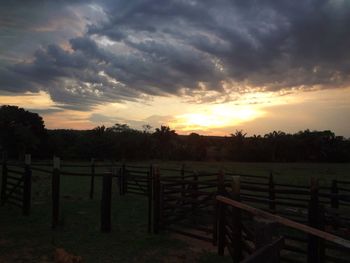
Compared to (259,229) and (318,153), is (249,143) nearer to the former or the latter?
(318,153)

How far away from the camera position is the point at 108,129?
76438 mm

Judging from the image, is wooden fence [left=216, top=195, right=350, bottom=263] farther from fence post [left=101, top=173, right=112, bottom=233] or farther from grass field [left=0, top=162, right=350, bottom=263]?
fence post [left=101, top=173, right=112, bottom=233]

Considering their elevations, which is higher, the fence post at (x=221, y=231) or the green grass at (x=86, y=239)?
the fence post at (x=221, y=231)

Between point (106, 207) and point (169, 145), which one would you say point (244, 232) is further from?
point (169, 145)

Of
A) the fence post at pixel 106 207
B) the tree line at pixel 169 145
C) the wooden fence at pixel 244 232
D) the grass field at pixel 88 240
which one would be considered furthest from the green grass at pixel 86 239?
the tree line at pixel 169 145

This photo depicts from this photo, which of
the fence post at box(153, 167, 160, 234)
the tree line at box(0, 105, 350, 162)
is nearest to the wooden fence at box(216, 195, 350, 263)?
the fence post at box(153, 167, 160, 234)

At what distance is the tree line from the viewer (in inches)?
2381

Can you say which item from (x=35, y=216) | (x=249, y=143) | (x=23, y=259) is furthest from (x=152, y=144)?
(x=23, y=259)

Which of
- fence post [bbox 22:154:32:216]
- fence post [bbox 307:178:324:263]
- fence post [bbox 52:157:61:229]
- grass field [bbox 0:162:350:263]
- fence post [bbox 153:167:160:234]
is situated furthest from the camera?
fence post [bbox 22:154:32:216]

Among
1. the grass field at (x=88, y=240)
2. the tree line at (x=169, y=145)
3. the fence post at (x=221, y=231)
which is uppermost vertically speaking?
the tree line at (x=169, y=145)

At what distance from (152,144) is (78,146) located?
1427 centimetres

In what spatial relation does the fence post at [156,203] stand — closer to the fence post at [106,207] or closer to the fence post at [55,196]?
the fence post at [106,207]

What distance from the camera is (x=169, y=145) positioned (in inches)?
2896

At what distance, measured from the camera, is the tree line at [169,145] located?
6047 centimetres
